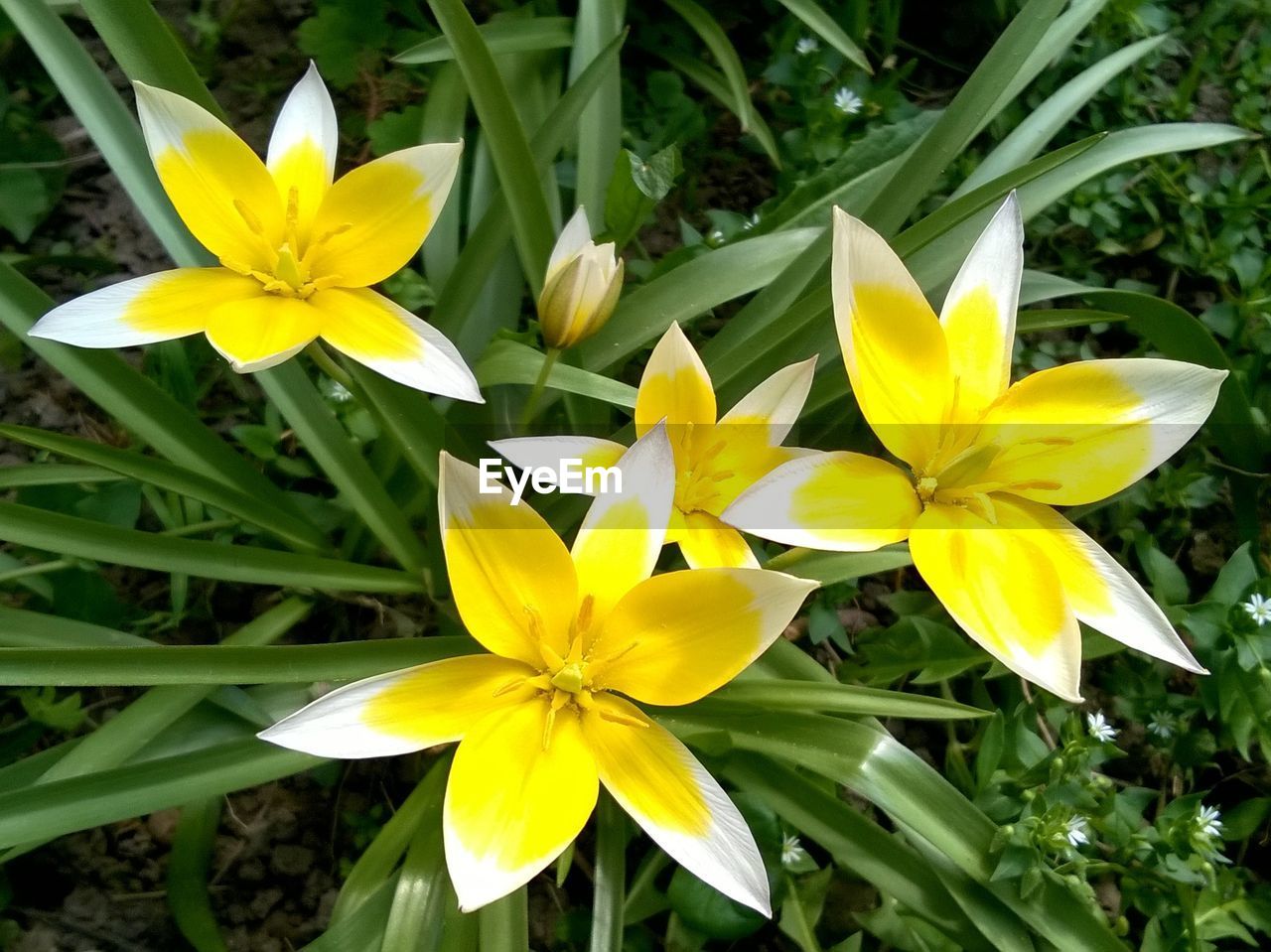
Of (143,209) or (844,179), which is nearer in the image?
(143,209)

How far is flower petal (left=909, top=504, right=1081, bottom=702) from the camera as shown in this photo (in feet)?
2.24

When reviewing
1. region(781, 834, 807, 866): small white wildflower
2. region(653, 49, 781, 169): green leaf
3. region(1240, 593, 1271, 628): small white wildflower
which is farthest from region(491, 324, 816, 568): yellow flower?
region(653, 49, 781, 169): green leaf

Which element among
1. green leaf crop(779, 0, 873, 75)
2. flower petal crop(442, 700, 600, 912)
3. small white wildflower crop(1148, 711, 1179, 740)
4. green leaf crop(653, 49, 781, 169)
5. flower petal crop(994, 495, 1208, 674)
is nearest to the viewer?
flower petal crop(442, 700, 600, 912)

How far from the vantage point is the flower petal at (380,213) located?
0.88 metres

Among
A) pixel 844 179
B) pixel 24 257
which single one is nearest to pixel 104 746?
pixel 24 257

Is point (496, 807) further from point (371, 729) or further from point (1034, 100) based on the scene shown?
point (1034, 100)

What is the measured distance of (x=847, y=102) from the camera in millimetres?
1493

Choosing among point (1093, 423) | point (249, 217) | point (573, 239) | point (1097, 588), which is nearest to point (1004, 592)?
point (1097, 588)

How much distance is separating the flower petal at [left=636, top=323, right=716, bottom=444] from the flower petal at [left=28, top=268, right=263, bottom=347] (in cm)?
39

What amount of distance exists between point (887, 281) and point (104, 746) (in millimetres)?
923

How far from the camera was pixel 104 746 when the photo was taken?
0.93 meters

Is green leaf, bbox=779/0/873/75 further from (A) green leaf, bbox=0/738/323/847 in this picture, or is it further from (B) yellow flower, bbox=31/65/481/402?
(A) green leaf, bbox=0/738/323/847

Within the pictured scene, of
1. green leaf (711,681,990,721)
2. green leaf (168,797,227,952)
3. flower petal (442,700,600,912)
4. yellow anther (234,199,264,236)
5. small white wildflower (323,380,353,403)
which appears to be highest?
yellow anther (234,199,264,236)

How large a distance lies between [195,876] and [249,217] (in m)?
0.76
